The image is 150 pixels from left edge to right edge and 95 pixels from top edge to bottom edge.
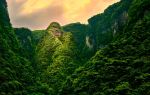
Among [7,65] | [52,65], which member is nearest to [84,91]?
[7,65]

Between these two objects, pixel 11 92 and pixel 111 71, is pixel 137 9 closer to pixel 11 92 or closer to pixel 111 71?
pixel 111 71

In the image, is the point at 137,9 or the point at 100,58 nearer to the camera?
the point at 100,58

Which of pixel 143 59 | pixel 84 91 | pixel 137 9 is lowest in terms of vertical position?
pixel 84 91

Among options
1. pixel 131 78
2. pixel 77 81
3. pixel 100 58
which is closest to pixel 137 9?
pixel 100 58

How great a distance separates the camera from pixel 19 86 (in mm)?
113188

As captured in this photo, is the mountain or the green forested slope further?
the mountain

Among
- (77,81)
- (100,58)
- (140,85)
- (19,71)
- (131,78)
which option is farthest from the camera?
(19,71)

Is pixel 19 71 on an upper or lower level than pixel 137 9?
lower

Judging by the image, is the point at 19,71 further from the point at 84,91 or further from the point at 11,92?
the point at 84,91

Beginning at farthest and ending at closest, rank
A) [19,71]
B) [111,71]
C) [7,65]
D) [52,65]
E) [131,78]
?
[52,65] < [19,71] < [7,65] < [111,71] < [131,78]

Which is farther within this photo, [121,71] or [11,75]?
[11,75]

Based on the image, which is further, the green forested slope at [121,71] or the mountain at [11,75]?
the mountain at [11,75]

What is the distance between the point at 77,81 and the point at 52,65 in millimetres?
84384

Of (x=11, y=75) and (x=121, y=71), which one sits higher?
(x=11, y=75)
